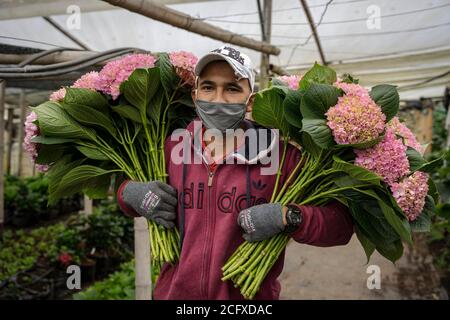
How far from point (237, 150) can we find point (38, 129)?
0.89 meters

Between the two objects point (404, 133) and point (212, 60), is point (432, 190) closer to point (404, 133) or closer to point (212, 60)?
point (404, 133)

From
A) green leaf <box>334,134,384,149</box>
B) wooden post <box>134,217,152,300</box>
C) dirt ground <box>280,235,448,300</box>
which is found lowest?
dirt ground <box>280,235,448,300</box>

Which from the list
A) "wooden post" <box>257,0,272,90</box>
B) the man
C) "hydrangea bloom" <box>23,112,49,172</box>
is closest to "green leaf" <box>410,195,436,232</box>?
the man

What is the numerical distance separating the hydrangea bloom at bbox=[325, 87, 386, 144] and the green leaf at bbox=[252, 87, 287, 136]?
0.74ft

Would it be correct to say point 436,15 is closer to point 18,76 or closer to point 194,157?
point 194,157

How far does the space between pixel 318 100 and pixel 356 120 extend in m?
0.17

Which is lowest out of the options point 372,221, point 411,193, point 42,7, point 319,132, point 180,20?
point 372,221

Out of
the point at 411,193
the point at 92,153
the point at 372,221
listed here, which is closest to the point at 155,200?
the point at 92,153

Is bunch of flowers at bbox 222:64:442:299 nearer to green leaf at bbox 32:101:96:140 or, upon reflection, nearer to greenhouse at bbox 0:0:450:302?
greenhouse at bbox 0:0:450:302

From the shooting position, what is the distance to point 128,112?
1.77m

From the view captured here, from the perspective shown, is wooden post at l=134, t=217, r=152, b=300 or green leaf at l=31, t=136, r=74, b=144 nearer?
green leaf at l=31, t=136, r=74, b=144

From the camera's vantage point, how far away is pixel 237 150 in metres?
1.69

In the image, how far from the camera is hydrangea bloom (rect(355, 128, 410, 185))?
1.41 m

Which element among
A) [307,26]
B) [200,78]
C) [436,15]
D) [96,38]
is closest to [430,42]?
[436,15]
